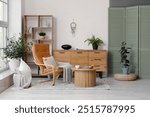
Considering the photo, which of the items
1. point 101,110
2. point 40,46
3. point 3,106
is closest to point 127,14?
point 40,46

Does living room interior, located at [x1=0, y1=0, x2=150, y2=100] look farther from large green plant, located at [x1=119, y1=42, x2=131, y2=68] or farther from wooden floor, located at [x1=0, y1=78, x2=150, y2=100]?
wooden floor, located at [x1=0, y1=78, x2=150, y2=100]

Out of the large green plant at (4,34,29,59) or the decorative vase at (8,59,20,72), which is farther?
the large green plant at (4,34,29,59)

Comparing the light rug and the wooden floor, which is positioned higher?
the light rug

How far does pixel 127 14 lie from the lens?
8742 mm

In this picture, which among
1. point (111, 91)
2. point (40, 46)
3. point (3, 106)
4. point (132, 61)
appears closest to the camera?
point (3, 106)

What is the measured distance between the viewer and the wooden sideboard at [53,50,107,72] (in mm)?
8594

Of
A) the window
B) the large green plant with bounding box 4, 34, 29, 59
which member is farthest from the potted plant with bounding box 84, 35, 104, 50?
the window

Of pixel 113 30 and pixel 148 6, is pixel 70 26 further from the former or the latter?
pixel 148 6

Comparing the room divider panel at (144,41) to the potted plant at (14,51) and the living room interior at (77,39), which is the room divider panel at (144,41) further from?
the potted plant at (14,51)

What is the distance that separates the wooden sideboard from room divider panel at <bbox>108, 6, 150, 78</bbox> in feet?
1.56

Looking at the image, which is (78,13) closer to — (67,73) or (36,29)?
(36,29)

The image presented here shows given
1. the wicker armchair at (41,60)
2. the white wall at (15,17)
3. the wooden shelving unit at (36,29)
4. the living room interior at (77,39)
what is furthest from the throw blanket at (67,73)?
the white wall at (15,17)

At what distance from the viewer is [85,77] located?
7039mm

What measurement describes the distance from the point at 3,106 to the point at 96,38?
5.71 meters
